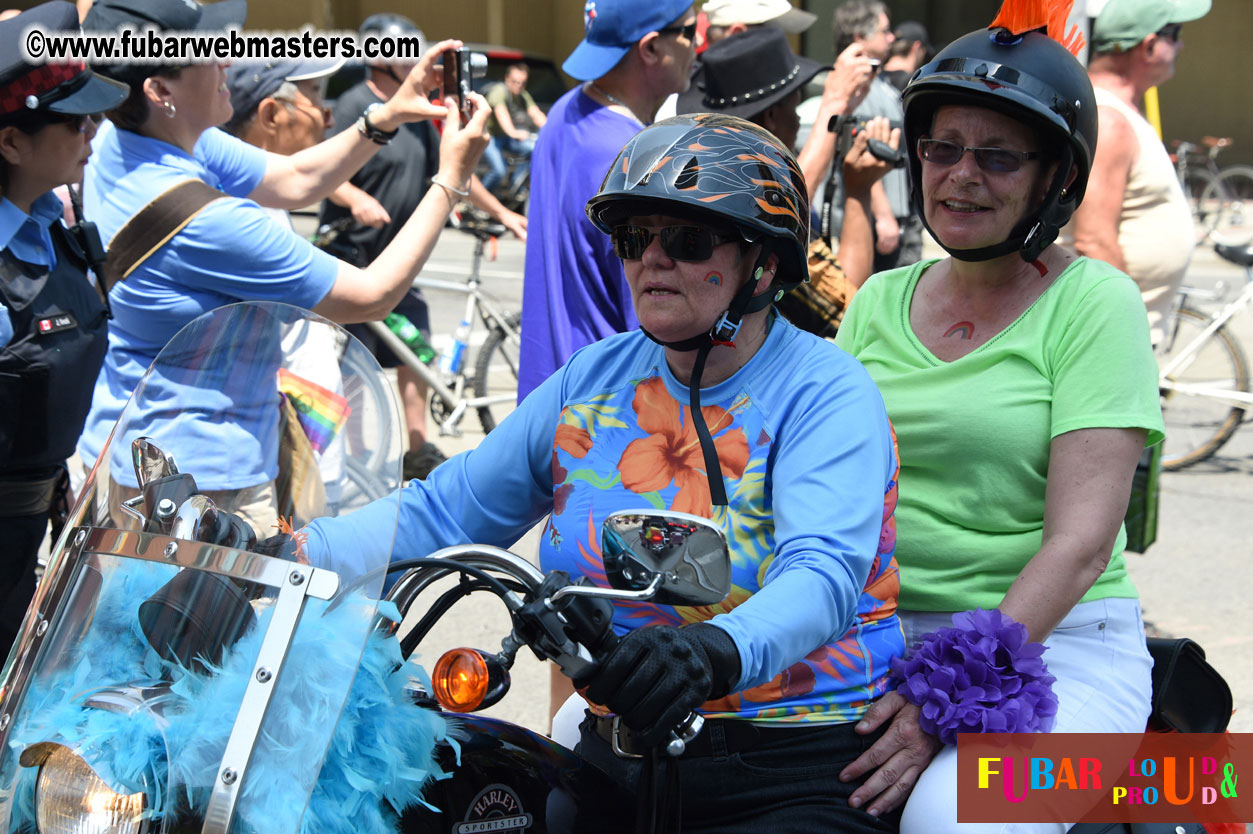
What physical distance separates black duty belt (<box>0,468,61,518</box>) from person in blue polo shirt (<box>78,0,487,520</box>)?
35 cm

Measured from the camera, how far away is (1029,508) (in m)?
2.38

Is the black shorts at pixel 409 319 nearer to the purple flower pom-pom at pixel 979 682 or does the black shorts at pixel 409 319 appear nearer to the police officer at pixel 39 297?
the police officer at pixel 39 297

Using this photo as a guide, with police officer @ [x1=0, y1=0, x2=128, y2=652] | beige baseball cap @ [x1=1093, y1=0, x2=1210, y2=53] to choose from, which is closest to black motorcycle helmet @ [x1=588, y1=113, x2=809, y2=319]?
police officer @ [x1=0, y1=0, x2=128, y2=652]

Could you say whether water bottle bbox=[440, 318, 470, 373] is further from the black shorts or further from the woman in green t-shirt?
the woman in green t-shirt

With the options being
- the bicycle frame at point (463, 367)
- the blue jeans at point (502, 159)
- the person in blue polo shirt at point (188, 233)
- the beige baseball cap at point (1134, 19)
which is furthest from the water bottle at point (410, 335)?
the blue jeans at point (502, 159)

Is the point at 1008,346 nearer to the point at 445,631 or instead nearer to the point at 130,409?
the point at 130,409

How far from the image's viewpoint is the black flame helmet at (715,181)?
6.42 ft

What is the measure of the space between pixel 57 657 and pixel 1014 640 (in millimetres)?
1429

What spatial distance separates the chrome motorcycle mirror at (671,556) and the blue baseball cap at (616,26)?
2159 mm

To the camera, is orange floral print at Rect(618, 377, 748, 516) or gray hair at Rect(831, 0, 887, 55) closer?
orange floral print at Rect(618, 377, 748, 516)

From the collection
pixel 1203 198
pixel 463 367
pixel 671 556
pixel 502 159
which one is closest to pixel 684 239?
pixel 671 556

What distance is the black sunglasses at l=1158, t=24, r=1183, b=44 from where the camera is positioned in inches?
175

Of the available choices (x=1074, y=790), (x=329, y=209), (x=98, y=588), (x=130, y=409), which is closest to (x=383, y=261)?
(x=130, y=409)

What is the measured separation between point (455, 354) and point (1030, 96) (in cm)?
548
